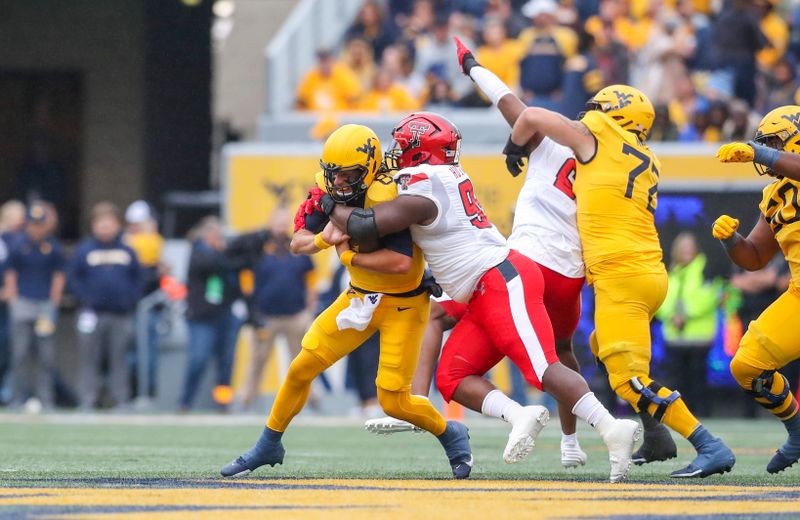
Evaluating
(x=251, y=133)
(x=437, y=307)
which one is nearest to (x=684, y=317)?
(x=437, y=307)

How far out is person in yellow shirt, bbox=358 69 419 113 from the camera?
1675 cm

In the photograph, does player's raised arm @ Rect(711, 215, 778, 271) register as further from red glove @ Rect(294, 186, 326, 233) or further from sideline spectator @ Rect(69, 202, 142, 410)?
sideline spectator @ Rect(69, 202, 142, 410)

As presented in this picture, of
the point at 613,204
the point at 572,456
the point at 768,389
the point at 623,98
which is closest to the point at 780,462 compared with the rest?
the point at 768,389

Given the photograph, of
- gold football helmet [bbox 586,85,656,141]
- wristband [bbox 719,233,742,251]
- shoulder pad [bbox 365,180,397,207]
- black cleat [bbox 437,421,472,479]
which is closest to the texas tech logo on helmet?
shoulder pad [bbox 365,180,397,207]

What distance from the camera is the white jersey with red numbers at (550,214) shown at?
702 centimetres

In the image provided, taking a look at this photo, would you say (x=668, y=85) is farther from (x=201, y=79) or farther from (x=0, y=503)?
(x=0, y=503)

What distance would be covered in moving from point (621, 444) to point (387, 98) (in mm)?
10840

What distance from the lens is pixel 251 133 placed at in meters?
20.2

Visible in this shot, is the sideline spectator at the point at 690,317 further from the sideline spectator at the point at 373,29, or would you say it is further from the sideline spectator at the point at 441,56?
the sideline spectator at the point at 373,29

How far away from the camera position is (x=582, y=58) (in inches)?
602

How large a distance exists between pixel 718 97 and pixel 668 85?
80 cm

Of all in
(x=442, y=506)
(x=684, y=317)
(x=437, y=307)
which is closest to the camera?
(x=442, y=506)

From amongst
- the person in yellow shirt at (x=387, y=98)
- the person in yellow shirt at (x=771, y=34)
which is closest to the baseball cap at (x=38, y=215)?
the person in yellow shirt at (x=387, y=98)

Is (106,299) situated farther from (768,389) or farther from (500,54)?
(768,389)
